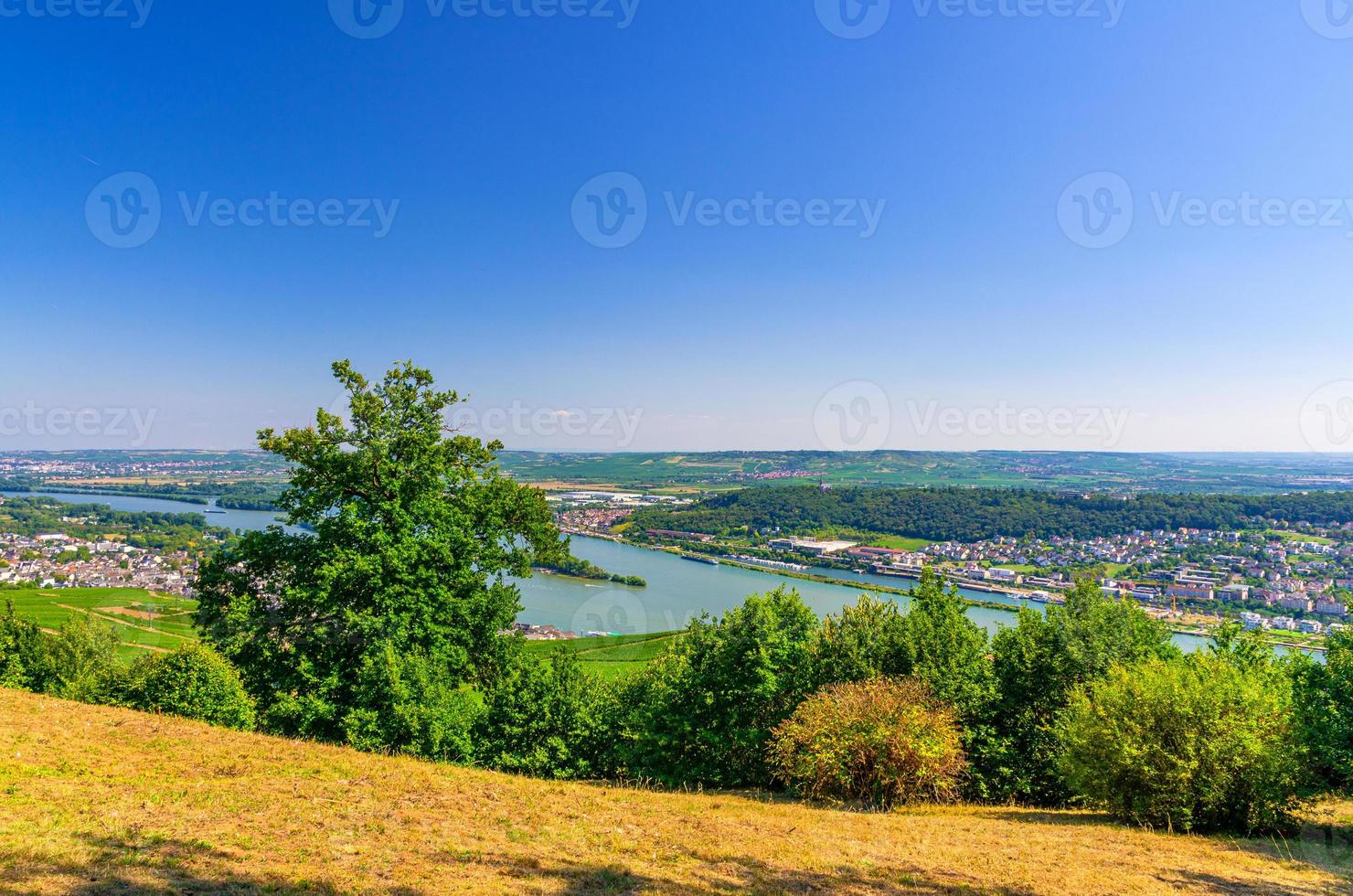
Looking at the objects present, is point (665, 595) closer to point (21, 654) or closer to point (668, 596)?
point (668, 596)

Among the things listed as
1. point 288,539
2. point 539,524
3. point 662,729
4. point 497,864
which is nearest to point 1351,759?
point 662,729

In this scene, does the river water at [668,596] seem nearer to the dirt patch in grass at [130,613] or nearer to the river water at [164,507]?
the dirt patch in grass at [130,613]

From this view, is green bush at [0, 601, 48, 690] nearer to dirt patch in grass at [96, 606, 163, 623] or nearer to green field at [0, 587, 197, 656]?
green field at [0, 587, 197, 656]

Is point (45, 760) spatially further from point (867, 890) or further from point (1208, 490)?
point (1208, 490)

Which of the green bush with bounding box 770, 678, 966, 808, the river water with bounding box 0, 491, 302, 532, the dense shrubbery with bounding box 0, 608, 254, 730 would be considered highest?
the dense shrubbery with bounding box 0, 608, 254, 730

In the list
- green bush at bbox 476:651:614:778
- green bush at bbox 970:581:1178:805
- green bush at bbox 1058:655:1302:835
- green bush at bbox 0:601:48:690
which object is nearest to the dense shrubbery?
green bush at bbox 0:601:48:690

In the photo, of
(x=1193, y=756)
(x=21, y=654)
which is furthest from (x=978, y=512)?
(x=21, y=654)
